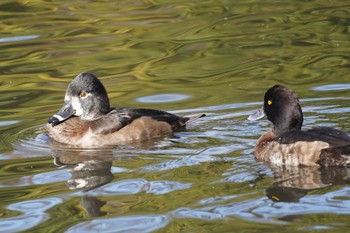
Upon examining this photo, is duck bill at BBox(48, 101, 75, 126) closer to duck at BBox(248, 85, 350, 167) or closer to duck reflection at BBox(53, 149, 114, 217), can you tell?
duck reflection at BBox(53, 149, 114, 217)

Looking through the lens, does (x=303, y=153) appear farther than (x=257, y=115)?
No

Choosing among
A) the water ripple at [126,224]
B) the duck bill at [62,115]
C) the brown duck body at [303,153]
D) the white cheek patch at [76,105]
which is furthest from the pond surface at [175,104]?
the white cheek patch at [76,105]

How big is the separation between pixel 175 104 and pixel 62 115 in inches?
64.6

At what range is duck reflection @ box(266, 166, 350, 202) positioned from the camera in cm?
817

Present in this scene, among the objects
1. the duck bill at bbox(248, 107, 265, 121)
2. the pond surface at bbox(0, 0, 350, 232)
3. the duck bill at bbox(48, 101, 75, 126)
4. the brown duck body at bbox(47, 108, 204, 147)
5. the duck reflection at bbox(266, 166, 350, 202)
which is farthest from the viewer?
the duck bill at bbox(48, 101, 75, 126)

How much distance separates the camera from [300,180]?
8617 mm

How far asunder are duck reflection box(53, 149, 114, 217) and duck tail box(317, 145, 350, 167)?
6.55 feet

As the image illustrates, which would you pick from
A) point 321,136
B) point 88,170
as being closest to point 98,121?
point 88,170

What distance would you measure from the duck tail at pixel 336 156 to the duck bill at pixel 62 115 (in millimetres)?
3444

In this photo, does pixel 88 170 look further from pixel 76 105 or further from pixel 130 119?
pixel 76 105

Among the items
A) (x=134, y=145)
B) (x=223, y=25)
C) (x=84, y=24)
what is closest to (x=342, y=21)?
(x=223, y=25)

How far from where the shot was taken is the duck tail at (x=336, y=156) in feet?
29.0

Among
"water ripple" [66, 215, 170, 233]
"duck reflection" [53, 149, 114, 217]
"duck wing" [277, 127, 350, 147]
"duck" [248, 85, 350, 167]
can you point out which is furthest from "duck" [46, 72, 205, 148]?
"water ripple" [66, 215, 170, 233]

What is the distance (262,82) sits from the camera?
12.7 meters
